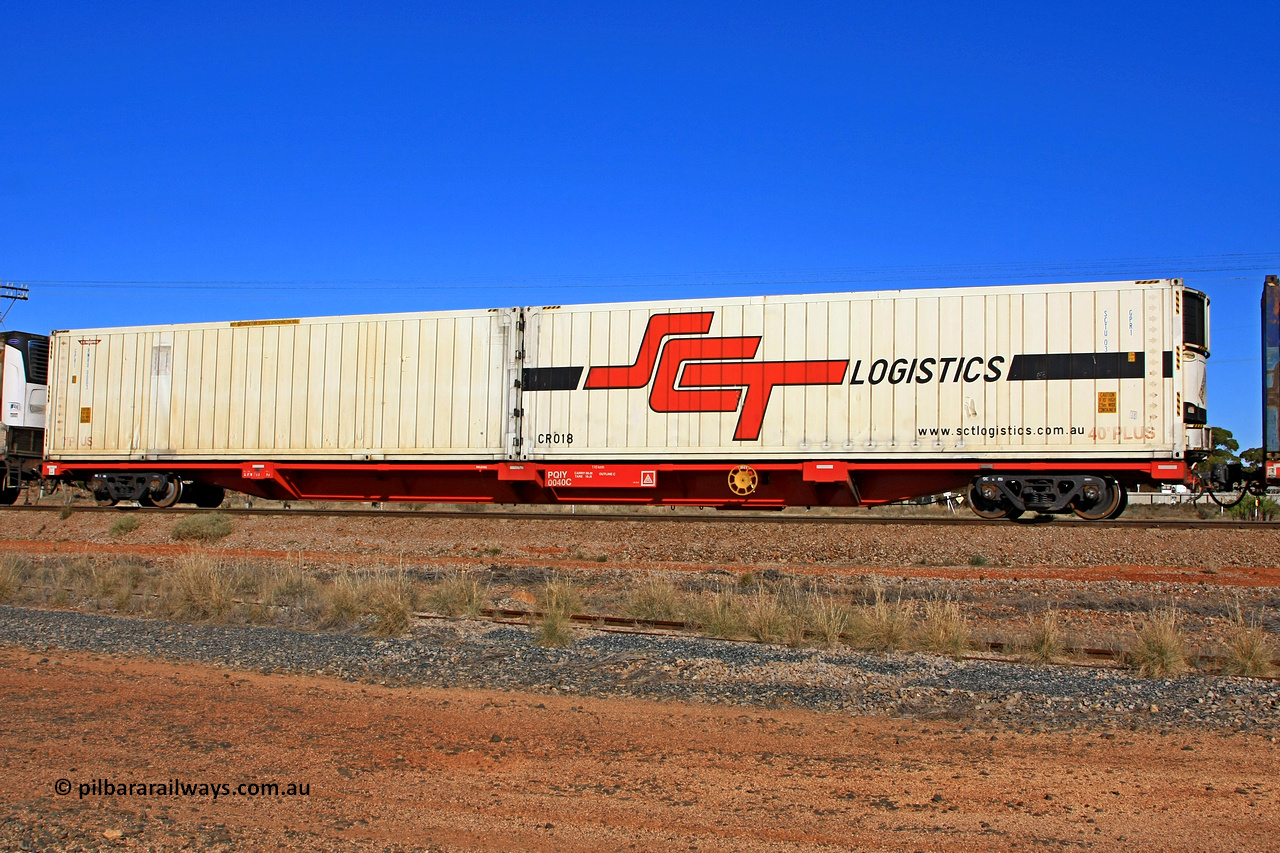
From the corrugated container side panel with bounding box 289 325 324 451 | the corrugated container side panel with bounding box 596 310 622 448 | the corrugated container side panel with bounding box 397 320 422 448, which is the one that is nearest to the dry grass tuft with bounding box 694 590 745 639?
the corrugated container side panel with bounding box 596 310 622 448

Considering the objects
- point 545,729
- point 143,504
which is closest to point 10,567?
point 143,504

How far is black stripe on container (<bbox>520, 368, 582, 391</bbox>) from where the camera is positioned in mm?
15078

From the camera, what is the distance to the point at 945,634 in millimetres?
7848

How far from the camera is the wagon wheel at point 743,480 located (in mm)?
14555

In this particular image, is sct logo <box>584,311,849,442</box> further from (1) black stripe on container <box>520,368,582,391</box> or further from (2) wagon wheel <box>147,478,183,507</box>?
(2) wagon wheel <box>147,478,183,507</box>

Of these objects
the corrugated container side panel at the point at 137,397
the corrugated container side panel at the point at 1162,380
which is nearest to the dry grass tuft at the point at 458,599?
the corrugated container side panel at the point at 1162,380

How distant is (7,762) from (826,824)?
3.84 meters

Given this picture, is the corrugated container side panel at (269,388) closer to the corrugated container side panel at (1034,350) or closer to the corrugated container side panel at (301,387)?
the corrugated container side panel at (301,387)

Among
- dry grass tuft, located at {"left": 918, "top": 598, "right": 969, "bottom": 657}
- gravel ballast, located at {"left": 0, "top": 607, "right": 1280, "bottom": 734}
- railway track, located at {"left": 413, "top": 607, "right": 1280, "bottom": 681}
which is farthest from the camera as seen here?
dry grass tuft, located at {"left": 918, "top": 598, "right": 969, "bottom": 657}

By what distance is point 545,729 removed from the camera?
5395 millimetres

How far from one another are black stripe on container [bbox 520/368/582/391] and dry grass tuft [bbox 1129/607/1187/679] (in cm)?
946

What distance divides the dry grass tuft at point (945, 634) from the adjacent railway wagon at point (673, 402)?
5.99 metres

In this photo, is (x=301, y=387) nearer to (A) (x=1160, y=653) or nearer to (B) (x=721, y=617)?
(B) (x=721, y=617)

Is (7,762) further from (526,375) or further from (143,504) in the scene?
(143,504)
